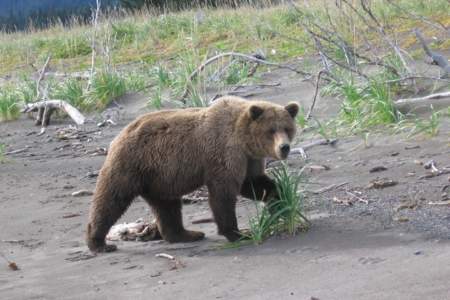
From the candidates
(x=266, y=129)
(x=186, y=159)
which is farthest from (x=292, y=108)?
(x=186, y=159)

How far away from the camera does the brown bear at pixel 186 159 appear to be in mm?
7082

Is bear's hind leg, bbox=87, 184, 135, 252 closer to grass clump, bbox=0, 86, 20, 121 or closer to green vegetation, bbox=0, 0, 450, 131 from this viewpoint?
green vegetation, bbox=0, 0, 450, 131

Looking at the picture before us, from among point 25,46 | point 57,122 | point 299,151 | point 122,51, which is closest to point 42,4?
point 25,46

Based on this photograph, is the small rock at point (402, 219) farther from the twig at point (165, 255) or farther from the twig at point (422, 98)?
the twig at point (422, 98)

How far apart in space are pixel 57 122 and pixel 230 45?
14.4ft

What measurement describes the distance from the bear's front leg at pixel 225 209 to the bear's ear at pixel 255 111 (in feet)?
1.75

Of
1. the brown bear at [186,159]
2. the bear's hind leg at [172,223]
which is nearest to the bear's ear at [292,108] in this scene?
the brown bear at [186,159]

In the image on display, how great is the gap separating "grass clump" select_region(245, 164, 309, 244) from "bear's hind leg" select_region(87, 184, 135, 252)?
1.01 meters

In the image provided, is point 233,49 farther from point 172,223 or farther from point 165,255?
point 165,255

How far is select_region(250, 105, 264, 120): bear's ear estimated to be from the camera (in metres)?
7.08

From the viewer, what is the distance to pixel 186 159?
283 inches

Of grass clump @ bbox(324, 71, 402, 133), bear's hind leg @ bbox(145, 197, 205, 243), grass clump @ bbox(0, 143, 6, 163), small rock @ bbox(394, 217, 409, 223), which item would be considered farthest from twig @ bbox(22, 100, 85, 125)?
small rock @ bbox(394, 217, 409, 223)

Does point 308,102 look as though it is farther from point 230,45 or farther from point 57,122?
point 230,45

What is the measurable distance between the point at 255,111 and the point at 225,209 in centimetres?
75
